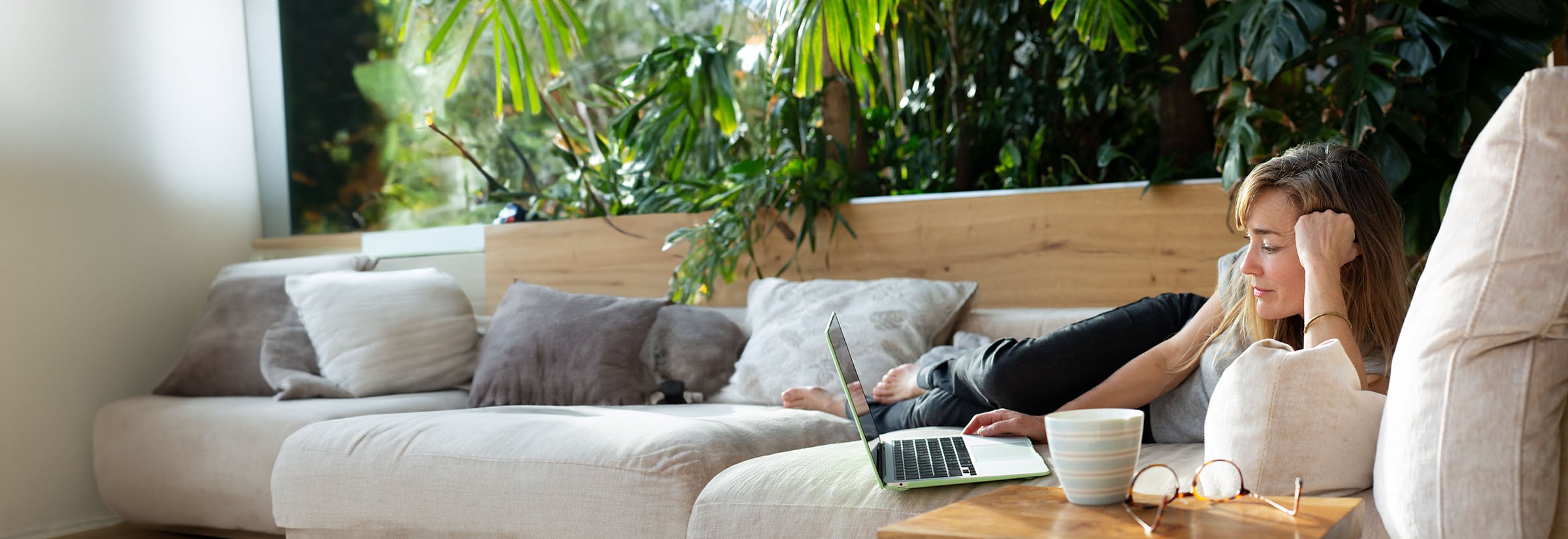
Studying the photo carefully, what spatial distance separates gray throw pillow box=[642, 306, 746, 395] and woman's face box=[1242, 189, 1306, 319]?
4.89 feet

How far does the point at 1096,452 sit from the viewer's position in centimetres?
98

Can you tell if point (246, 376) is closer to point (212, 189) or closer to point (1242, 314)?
point (212, 189)

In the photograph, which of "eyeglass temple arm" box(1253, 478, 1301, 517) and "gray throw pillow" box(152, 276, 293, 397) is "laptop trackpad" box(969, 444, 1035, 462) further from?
"gray throw pillow" box(152, 276, 293, 397)

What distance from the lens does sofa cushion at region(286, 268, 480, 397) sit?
3.01m

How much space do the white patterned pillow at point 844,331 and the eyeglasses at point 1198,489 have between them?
103cm

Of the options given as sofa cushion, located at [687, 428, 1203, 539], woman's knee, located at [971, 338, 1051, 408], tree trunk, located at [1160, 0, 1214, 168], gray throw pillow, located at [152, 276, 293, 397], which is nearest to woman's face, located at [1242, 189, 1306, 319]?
sofa cushion, located at [687, 428, 1203, 539]

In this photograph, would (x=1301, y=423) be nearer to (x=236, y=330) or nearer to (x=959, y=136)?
(x=959, y=136)

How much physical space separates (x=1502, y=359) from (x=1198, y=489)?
0.36 metres

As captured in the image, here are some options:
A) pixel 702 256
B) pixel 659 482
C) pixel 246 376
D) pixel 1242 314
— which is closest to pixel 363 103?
pixel 246 376

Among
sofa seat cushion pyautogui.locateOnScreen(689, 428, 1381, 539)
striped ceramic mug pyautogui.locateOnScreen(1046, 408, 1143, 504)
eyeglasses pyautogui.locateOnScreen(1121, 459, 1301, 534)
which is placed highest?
A: striped ceramic mug pyautogui.locateOnScreen(1046, 408, 1143, 504)

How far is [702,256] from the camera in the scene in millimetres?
3133

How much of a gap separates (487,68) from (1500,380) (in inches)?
143

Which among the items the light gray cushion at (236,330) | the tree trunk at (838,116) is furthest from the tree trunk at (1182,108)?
the light gray cushion at (236,330)

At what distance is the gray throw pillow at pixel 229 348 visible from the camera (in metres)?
3.13
